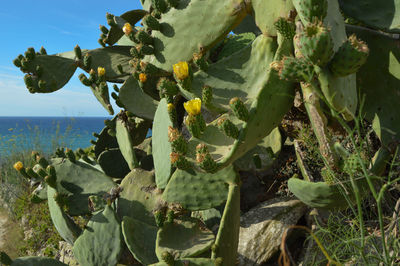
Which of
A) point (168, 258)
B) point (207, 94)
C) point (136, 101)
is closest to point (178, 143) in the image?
point (207, 94)

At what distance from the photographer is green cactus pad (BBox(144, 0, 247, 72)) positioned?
1.94m

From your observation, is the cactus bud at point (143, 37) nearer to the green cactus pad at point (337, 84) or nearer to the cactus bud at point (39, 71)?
the cactus bud at point (39, 71)

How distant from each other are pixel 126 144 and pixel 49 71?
893 mm

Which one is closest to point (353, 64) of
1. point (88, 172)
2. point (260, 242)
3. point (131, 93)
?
point (260, 242)

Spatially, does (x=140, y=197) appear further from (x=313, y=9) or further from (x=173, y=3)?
(x=313, y=9)

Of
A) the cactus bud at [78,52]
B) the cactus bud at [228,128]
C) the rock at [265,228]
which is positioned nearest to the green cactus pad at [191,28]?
the cactus bud at [228,128]

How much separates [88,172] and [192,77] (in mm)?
1353

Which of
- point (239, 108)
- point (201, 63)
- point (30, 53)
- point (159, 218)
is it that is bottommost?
point (159, 218)

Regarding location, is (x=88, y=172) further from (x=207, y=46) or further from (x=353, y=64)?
(x=353, y=64)

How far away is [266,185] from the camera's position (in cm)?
247

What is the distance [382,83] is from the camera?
1775 mm

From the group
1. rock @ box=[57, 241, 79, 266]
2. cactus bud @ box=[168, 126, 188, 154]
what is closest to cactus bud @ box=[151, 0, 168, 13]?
cactus bud @ box=[168, 126, 188, 154]

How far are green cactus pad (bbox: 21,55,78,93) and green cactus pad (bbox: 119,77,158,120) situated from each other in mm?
555

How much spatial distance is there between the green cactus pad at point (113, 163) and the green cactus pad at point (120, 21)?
1024 millimetres
